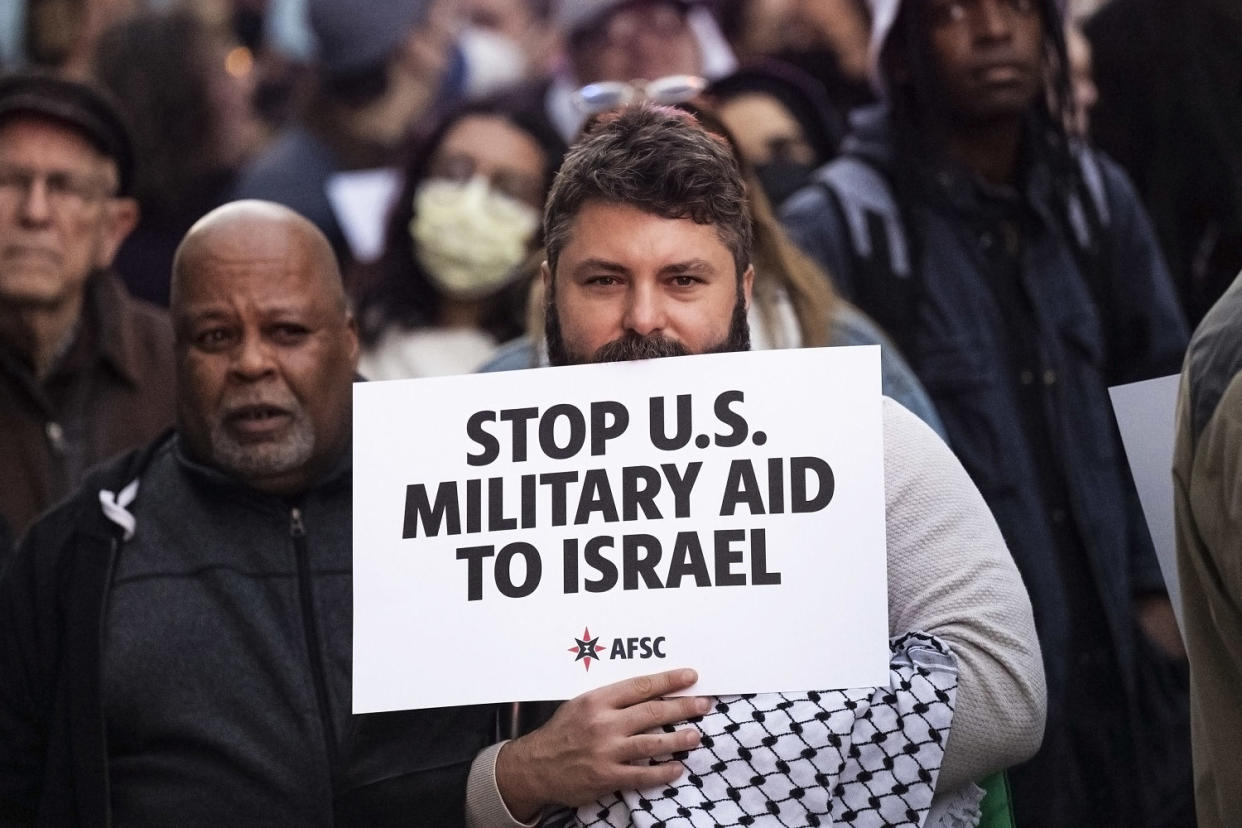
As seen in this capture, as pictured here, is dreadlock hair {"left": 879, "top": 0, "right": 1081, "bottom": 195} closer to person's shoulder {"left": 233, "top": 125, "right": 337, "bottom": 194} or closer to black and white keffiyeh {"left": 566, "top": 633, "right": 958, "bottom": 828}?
person's shoulder {"left": 233, "top": 125, "right": 337, "bottom": 194}

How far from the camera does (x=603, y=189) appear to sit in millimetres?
2518

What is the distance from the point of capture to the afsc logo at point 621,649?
2.33m

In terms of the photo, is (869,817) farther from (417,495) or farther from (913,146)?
(913,146)

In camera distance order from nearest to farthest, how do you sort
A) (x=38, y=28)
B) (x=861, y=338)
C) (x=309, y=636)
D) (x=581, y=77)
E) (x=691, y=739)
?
1. (x=691, y=739)
2. (x=309, y=636)
3. (x=861, y=338)
4. (x=581, y=77)
5. (x=38, y=28)

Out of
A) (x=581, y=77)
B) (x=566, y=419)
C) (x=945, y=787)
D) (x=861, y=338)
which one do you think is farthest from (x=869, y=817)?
(x=581, y=77)

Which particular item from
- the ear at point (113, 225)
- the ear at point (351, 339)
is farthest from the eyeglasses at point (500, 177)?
the ear at point (351, 339)

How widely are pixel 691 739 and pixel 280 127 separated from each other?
3.20 meters

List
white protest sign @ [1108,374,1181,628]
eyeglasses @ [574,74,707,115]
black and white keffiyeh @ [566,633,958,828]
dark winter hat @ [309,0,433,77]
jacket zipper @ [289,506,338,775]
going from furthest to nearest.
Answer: dark winter hat @ [309,0,433,77]
eyeglasses @ [574,74,707,115]
jacket zipper @ [289,506,338,775]
white protest sign @ [1108,374,1181,628]
black and white keffiyeh @ [566,633,958,828]

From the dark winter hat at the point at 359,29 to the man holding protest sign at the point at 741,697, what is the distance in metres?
2.35

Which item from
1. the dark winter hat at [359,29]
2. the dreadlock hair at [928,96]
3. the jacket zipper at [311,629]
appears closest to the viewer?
the jacket zipper at [311,629]

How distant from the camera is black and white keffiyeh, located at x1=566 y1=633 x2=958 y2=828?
2.21 m

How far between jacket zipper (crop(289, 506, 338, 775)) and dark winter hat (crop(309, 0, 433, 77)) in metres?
2.32

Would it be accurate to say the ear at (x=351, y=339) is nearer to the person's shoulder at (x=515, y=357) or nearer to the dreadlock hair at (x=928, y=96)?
the person's shoulder at (x=515, y=357)

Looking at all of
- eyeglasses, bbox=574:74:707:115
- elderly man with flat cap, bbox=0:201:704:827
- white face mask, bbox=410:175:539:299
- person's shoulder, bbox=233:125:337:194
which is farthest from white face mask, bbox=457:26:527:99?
elderly man with flat cap, bbox=0:201:704:827
